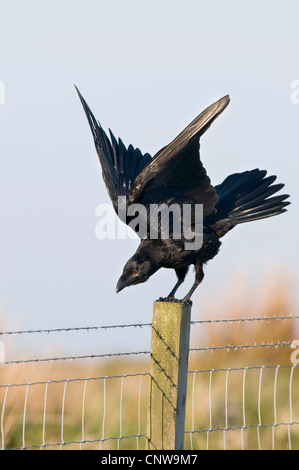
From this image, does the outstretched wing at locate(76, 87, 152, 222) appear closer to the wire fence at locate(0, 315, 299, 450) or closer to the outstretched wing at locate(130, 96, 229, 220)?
the outstretched wing at locate(130, 96, 229, 220)

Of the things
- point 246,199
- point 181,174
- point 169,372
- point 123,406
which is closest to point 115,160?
point 246,199

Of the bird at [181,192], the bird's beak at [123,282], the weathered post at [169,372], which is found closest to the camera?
the weathered post at [169,372]

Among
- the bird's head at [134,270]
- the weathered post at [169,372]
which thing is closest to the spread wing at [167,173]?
the bird's head at [134,270]

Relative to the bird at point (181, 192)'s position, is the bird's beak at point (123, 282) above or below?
below

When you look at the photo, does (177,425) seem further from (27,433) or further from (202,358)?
(202,358)

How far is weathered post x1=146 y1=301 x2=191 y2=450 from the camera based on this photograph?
331cm

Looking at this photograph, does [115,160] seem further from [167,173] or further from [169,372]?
[169,372]

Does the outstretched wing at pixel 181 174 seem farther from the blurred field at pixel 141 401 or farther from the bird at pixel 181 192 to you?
the blurred field at pixel 141 401

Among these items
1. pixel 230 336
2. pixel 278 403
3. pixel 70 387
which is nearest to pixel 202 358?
pixel 230 336

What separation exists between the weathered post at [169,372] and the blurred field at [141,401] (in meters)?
1.14

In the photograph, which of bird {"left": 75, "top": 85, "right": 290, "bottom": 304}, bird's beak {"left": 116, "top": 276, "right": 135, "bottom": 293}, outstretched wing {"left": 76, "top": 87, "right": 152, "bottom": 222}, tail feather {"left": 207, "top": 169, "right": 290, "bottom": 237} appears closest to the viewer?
bird {"left": 75, "top": 85, "right": 290, "bottom": 304}

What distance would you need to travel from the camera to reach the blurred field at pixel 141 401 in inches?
206

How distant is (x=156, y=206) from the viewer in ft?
15.0

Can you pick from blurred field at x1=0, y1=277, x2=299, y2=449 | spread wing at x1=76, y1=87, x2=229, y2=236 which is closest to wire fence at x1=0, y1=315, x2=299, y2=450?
blurred field at x1=0, y1=277, x2=299, y2=449
